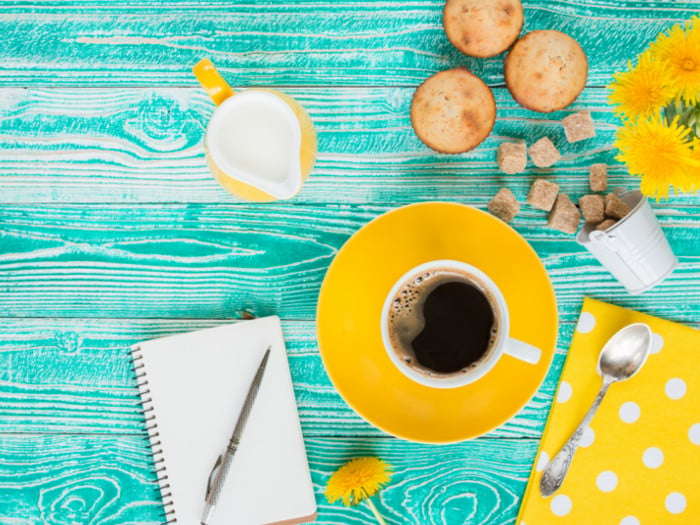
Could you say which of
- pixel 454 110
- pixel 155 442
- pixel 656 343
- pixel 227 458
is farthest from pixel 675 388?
pixel 155 442

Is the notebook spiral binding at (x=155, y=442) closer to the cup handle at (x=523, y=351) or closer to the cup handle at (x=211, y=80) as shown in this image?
the cup handle at (x=211, y=80)

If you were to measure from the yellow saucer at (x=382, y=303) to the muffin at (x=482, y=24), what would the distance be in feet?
0.74

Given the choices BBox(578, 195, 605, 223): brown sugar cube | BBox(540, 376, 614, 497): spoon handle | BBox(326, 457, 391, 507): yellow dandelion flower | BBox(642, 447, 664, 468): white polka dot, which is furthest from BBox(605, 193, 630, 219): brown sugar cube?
BBox(326, 457, 391, 507): yellow dandelion flower

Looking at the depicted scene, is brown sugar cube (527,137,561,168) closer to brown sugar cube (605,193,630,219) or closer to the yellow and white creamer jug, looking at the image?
brown sugar cube (605,193,630,219)

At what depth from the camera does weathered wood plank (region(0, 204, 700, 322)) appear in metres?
0.84

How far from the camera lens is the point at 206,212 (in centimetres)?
84

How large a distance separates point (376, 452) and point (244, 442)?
196 mm

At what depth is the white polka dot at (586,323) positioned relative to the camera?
0.83 m

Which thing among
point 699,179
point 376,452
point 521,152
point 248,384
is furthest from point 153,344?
point 699,179

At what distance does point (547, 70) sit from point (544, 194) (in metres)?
0.16


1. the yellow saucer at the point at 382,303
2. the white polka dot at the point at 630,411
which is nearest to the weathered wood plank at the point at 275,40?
the yellow saucer at the point at 382,303

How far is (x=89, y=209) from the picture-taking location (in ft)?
2.79

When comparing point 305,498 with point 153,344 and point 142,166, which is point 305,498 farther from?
point 142,166

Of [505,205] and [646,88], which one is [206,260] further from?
[646,88]
